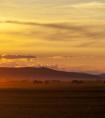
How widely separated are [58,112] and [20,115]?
3.43 m

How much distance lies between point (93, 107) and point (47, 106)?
4.19m

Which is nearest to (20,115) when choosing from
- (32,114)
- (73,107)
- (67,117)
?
(32,114)

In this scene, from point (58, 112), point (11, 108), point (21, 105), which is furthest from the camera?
point (21, 105)

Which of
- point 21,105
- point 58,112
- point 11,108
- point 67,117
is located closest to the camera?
point 67,117

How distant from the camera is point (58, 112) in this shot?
4294 centimetres

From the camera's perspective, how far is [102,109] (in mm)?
45219

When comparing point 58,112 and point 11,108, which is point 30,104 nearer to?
point 11,108

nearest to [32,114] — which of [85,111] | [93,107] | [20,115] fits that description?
[20,115]

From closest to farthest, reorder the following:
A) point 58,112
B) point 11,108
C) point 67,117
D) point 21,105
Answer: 1. point 67,117
2. point 58,112
3. point 11,108
4. point 21,105

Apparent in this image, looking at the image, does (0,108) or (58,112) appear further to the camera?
(0,108)

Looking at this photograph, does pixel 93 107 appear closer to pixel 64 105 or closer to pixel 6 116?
pixel 64 105

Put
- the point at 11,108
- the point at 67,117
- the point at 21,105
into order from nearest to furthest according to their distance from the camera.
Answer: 1. the point at 67,117
2. the point at 11,108
3. the point at 21,105

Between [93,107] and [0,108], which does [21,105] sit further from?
[93,107]

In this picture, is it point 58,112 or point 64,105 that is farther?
point 64,105
